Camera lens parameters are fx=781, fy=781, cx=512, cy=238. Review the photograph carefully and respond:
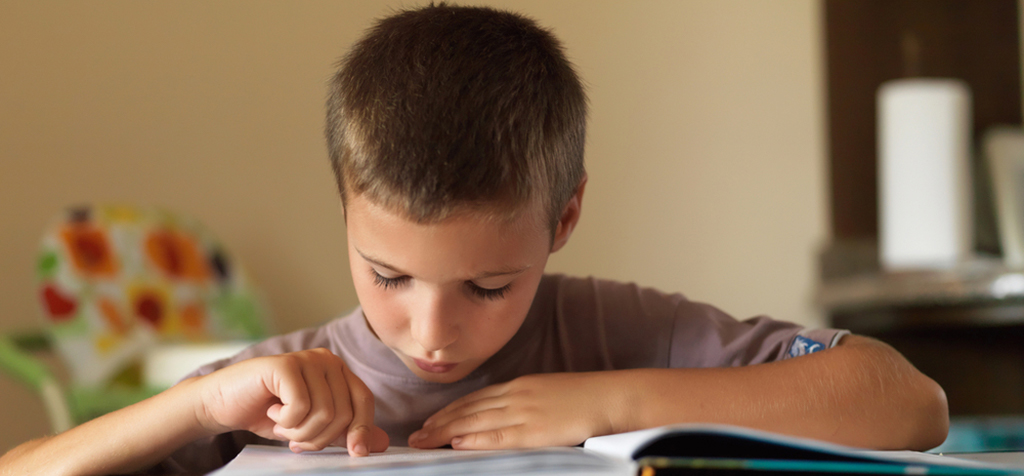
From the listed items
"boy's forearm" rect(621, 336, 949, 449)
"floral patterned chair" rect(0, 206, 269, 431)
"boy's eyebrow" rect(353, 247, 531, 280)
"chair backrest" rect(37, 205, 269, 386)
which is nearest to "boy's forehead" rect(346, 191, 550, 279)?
"boy's eyebrow" rect(353, 247, 531, 280)

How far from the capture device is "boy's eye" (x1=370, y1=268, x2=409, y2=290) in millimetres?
495

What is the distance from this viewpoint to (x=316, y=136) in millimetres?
1626

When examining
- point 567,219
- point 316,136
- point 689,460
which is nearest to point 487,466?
point 689,460

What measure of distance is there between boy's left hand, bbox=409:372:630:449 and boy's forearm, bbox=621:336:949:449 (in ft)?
0.05

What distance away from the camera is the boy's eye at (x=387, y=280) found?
1.62 feet

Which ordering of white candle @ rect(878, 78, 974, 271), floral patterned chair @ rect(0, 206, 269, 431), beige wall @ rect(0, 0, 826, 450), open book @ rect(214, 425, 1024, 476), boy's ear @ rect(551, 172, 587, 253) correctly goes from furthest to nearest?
beige wall @ rect(0, 0, 826, 450)
white candle @ rect(878, 78, 974, 271)
floral patterned chair @ rect(0, 206, 269, 431)
boy's ear @ rect(551, 172, 587, 253)
open book @ rect(214, 425, 1024, 476)

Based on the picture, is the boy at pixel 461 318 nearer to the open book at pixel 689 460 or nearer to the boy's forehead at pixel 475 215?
the boy's forehead at pixel 475 215

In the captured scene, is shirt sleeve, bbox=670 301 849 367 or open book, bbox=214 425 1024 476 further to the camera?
shirt sleeve, bbox=670 301 849 367

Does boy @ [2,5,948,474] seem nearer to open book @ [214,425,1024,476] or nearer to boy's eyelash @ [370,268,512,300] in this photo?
boy's eyelash @ [370,268,512,300]

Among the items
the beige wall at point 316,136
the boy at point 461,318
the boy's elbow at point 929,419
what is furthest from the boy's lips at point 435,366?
the beige wall at point 316,136

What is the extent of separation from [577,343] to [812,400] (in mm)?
215

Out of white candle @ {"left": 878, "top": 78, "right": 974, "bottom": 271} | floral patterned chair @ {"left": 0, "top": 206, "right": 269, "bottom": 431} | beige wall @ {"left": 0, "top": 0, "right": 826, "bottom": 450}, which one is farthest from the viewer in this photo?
beige wall @ {"left": 0, "top": 0, "right": 826, "bottom": 450}

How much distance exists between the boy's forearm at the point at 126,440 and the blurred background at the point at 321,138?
114cm

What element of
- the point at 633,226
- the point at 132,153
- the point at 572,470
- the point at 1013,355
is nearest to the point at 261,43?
the point at 132,153
